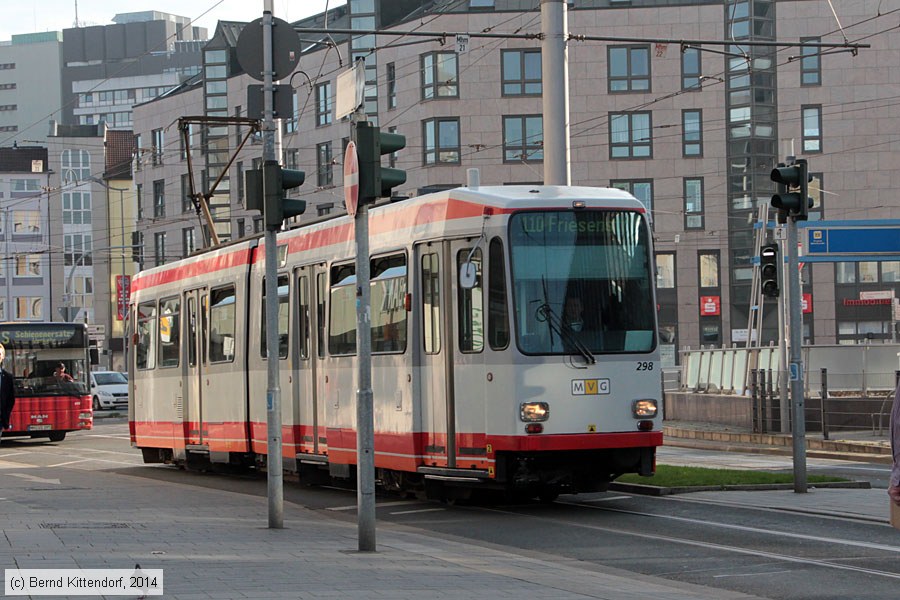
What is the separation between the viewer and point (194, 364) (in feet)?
78.9

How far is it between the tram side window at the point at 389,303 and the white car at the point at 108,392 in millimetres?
42864

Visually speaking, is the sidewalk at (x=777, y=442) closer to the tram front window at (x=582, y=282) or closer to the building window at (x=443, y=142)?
the tram front window at (x=582, y=282)

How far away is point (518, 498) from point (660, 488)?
1.68 meters

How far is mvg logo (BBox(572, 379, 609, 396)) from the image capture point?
15.6 metres

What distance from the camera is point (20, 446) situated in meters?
36.9

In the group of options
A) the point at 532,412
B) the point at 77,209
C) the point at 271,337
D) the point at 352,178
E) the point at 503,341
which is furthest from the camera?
the point at 77,209

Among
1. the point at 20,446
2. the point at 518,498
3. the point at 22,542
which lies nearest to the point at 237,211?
the point at 20,446

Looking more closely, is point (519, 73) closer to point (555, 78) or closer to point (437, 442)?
point (555, 78)

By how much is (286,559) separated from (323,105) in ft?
185

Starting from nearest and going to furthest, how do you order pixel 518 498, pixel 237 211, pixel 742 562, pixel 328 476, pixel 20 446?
pixel 742 562 < pixel 518 498 < pixel 328 476 < pixel 20 446 < pixel 237 211

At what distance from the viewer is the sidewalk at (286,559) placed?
959 centimetres

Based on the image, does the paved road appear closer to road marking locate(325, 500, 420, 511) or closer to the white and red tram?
road marking locate(325, 500, 420, 511)

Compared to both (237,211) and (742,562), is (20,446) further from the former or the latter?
(237,211)

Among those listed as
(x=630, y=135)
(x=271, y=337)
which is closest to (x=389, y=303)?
(x=271, y=337)
